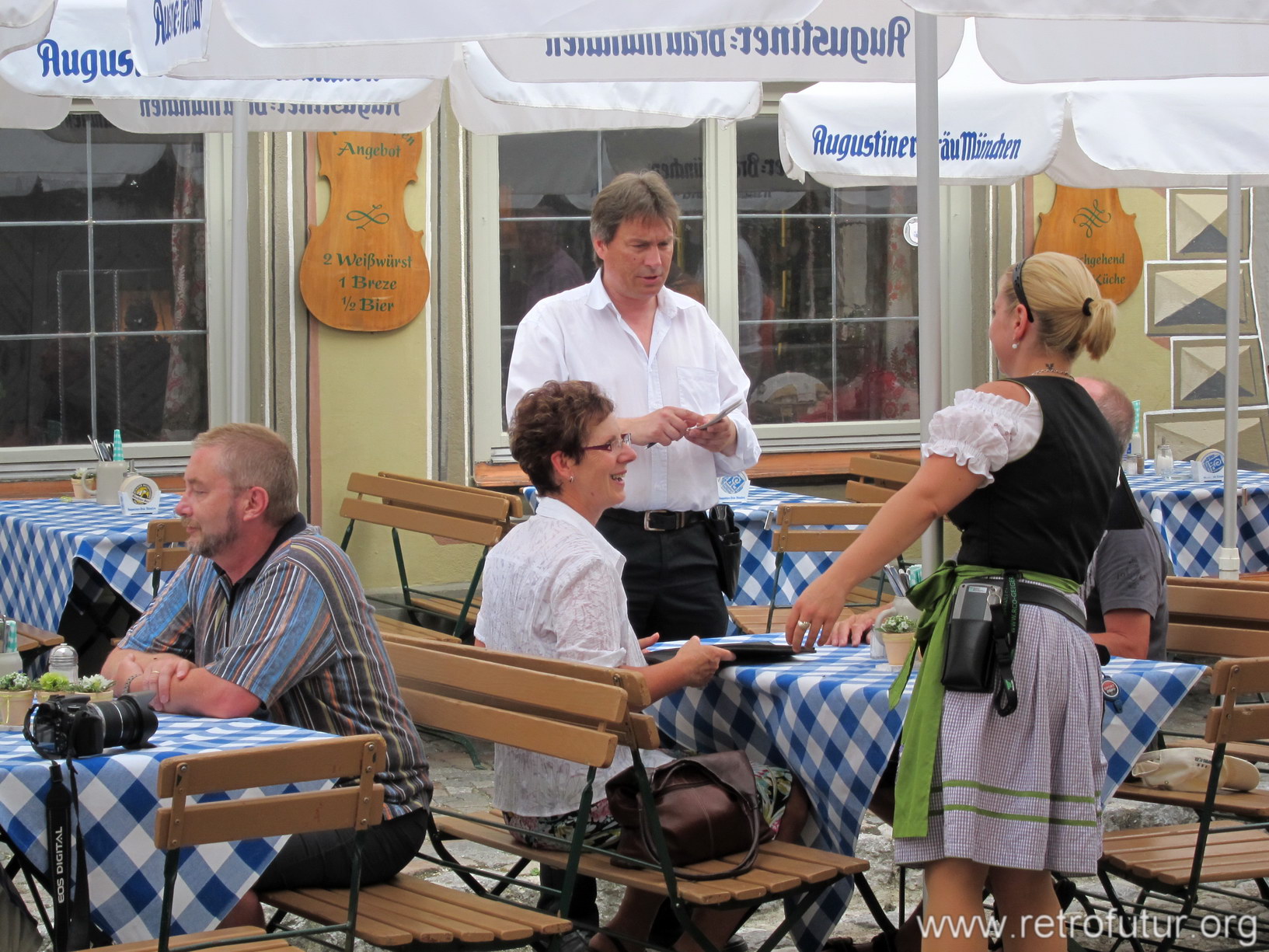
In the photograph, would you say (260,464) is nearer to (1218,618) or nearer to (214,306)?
(1218,618)

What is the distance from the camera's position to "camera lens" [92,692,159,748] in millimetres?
2828

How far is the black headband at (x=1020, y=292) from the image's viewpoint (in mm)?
3100

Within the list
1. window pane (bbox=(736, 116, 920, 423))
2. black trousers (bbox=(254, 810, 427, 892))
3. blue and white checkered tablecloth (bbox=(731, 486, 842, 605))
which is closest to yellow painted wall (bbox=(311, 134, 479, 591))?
window pane (bbox=(736, 116, 920, 423))

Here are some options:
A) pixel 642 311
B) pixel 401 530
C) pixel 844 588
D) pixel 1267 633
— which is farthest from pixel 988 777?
pixel 401 530

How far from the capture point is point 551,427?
12.2ft

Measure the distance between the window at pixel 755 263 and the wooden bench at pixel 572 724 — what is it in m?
4.67

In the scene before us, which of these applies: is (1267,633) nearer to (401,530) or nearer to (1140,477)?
(1140,477)

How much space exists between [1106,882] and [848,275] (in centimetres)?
551

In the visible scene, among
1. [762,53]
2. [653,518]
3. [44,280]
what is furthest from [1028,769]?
[44,280]

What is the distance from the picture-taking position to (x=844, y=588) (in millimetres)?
3012

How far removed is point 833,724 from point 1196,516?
409 cm

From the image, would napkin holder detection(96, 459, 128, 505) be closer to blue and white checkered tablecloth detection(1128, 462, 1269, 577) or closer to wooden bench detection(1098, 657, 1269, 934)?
blue and white checkered tablecloth detection(1128, 462, 1269, 577)

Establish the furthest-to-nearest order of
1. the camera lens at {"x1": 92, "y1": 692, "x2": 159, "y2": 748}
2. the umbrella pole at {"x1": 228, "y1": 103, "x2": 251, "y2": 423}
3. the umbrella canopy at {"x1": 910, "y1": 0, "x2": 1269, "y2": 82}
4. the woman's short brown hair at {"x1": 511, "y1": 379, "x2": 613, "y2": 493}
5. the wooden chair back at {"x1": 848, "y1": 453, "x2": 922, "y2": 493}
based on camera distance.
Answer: the wooden chair back at {"x1": 848, "y1": 453, "x2": 922, "y2": 493} → the umbrella pole at {"x1": 228, "y1": 103, "x2": 251, "y2": 423} → the umbrella canopy at {"x1": 910, "y1": 0, "x2": 1269, "y2": 82} → the woman's short brown hair at {"x1": 511, "y1": 379, "x2": 613, "y2": 493} → the camera lens at {"x1": 92, "y1": 692, "x2": 159, "y2": 748}

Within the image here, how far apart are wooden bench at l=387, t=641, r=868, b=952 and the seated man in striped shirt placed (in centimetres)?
15
